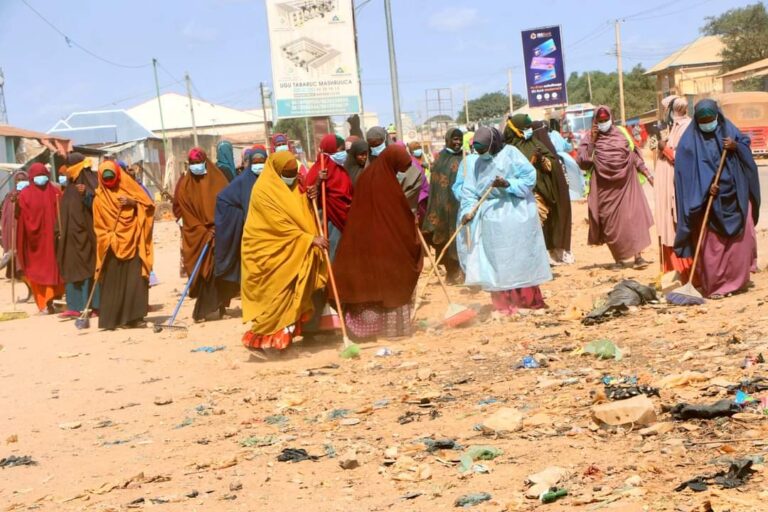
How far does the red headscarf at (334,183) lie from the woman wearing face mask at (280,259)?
1.07ft

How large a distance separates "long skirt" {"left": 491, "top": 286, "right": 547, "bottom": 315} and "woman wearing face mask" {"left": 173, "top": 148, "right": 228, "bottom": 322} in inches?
128

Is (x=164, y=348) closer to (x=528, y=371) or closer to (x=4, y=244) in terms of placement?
(x=528, y=371)

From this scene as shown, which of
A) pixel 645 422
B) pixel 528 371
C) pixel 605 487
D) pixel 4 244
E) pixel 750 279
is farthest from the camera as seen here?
pixel 4 244

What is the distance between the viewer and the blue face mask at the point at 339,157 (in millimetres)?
9477

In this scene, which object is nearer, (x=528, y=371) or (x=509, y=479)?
(x=509, y=479)

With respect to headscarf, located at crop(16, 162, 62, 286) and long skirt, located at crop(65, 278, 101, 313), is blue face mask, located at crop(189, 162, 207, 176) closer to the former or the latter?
long skirt, located at crop(65, 278, 101, 313)

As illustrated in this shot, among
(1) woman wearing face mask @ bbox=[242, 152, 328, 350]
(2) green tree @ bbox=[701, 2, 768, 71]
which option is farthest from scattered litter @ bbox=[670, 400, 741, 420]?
(2) green tree @ bbox=[701, 2, 768, 71]

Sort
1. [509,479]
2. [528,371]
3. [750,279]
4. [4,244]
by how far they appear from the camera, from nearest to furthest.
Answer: [509,479] < [528,371] < [750,279] < [4,244]

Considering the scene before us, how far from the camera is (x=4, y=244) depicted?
15.7m

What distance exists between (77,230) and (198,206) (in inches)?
80.1

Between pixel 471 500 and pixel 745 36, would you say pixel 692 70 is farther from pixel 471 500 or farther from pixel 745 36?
pixel 471 500

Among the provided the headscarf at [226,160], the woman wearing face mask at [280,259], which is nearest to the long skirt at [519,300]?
the woman wearing face mask at [280,259]

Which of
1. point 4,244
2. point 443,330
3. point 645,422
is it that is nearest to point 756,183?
point 443,330

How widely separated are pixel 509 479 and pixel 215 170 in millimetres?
7537
